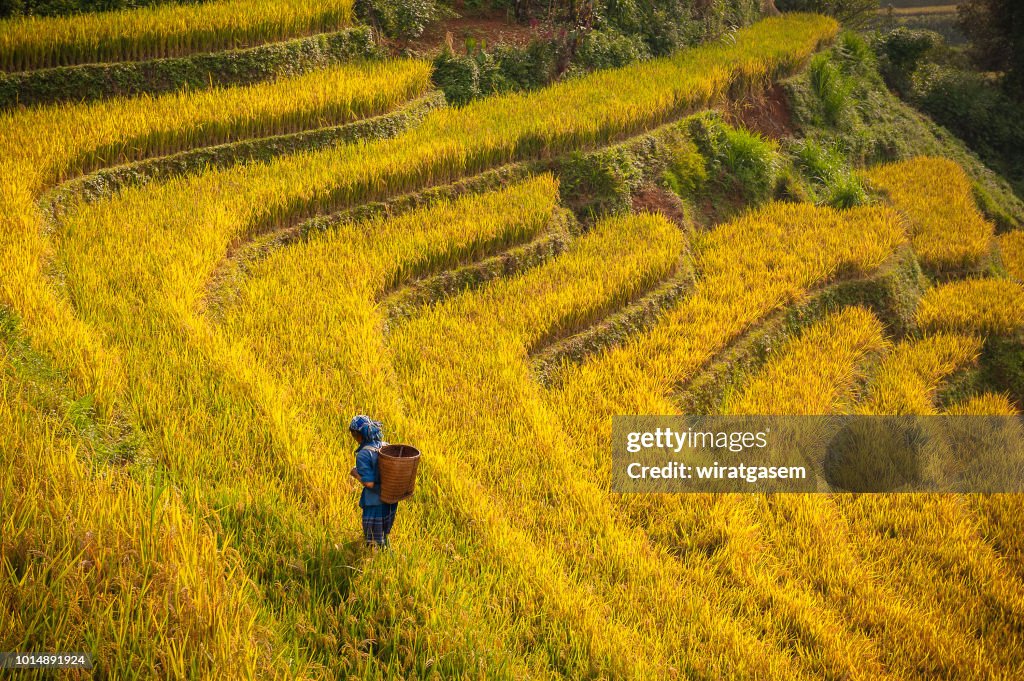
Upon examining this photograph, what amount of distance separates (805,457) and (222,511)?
376 centimetres

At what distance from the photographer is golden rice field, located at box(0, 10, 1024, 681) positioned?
2.48 metres

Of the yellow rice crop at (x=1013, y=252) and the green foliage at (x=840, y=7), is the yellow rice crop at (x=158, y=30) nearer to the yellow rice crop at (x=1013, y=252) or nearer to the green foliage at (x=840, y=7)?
the yellow rice crop at (x=1013, y=252)

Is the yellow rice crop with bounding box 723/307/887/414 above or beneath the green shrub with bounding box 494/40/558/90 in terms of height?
beneath

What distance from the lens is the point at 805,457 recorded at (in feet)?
16.4

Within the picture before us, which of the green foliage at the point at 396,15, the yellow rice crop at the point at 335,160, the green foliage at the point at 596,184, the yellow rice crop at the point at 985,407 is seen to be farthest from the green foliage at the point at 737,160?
the green foliage at the point at 396,15

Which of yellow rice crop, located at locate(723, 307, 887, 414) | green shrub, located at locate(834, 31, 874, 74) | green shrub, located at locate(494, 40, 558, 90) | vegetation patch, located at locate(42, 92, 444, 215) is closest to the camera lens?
yellow rice crop, located at locate(723, 307, 887, 414)

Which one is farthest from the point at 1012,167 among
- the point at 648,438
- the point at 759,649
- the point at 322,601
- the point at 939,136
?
the point at 322,601

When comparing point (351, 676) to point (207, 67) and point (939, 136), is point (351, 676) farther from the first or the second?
point (939, 136)

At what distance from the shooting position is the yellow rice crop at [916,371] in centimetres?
580

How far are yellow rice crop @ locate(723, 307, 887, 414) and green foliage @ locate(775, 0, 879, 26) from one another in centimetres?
1252

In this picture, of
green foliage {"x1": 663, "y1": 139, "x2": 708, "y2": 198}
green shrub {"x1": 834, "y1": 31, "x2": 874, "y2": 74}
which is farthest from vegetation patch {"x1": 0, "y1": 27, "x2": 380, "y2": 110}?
green shrub {"x1": 834, "y1": 31, "x2": 874, "y2": 74}

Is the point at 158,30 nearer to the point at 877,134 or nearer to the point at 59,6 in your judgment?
the point at 59,6

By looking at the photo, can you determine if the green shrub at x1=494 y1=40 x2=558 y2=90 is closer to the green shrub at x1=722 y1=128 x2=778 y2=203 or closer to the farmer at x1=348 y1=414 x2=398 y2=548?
the green shrub at x1=722 y1=128 x2=778 y2=203

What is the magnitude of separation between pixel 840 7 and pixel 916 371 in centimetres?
1368
